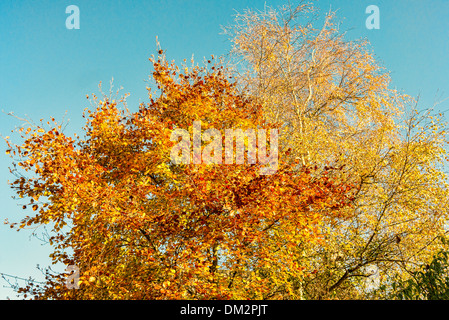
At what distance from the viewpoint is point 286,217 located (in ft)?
37.2

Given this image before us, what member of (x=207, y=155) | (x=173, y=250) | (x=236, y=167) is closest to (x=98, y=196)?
(x=173, y=250)

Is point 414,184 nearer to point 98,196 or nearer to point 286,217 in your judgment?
point 286,217

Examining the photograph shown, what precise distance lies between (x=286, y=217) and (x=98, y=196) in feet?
20.8

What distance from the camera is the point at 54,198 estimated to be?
11086mm

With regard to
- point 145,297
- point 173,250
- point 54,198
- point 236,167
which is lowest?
point 145,297

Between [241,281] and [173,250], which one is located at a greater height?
[173,250]

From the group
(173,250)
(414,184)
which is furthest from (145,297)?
(414,184)

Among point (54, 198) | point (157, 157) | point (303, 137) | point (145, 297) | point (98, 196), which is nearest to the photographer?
point (145, 297)

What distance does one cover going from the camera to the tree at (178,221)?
954 cm

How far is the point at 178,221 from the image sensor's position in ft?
35.4

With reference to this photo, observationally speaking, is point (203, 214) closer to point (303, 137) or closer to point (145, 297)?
point (145, 297)

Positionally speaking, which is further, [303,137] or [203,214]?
[303,137]

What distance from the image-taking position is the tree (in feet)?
31.3

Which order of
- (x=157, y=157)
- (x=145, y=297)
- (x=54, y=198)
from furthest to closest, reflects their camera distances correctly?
(x=157, y=157), (x=54, y=198), (x=145, y=297)
